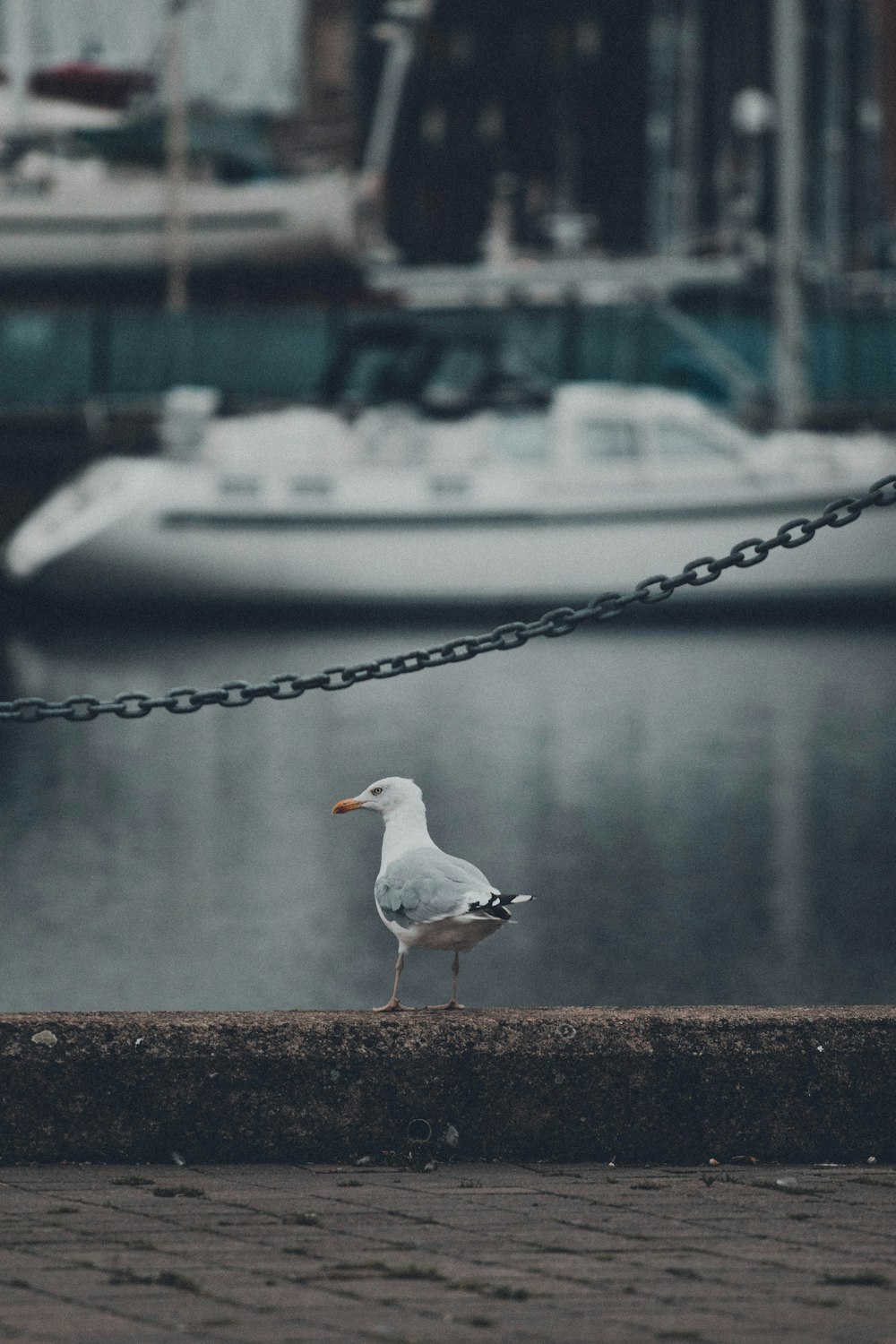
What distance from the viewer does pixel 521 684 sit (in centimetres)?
2303

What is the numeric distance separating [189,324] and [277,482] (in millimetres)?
3241

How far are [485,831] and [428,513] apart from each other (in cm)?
1368

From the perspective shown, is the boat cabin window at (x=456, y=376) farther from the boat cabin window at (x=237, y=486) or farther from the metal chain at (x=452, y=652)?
the metal chain at (x=452, y=652)

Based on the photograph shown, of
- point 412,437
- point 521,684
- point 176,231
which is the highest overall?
point 176,231

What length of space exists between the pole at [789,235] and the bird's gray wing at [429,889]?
25.8 m

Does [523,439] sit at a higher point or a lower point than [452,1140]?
lower

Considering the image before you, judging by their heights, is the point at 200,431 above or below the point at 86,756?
above

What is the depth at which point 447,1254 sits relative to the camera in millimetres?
3471

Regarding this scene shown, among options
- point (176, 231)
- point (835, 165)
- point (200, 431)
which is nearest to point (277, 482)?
point (200, 431)

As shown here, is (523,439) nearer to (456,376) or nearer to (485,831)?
(456,376)

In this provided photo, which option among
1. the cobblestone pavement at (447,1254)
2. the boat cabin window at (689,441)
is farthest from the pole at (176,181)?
the cobblestone pavement at (447,1254)

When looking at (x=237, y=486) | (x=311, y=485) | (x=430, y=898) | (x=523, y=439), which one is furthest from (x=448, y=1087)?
(x=237, y=486)

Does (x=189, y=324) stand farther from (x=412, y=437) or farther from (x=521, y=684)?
(x=521, y=684)

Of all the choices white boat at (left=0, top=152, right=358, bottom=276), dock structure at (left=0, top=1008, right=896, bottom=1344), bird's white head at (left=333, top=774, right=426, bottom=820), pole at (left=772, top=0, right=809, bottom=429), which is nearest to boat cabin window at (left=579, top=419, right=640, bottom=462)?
pole at (left=772, top=0, right=809, bottom=429)
